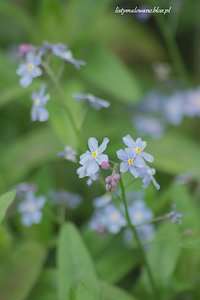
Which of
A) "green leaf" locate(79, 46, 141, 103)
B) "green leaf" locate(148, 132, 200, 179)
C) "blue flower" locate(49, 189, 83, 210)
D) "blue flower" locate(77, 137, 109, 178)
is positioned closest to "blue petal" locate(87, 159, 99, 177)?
"blue flower" locate(77, 137, 109, 178)

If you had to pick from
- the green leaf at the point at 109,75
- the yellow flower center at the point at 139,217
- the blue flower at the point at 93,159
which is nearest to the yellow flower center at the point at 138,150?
the blue flower at the point at 93,159

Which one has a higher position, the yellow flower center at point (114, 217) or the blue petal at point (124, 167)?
the yellow flower center at point (114, 217)

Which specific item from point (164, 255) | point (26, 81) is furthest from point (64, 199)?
point (26, 81)

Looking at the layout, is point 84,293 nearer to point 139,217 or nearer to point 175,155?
point 139,217

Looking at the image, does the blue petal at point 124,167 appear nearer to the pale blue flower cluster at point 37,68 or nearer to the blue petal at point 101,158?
the blue petal at point 101,158

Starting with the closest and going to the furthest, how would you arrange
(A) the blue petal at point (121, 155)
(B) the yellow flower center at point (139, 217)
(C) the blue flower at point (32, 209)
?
(A) the blue petal at point (121, 155) → (C) the blue flower at point (32, 209) → (B) the yellow flower center at point (139, 217)

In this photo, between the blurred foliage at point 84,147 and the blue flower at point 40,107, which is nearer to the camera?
the blue flower at point 40,107

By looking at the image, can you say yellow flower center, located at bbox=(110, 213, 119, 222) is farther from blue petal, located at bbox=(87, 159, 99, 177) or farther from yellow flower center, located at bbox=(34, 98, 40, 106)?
blue petal, located at bbox=(87, 159, 99, 177)
